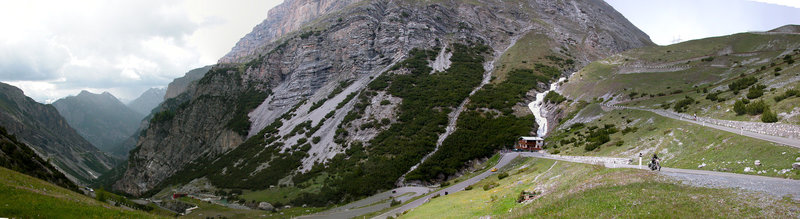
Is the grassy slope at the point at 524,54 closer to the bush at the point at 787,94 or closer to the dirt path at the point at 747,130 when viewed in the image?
the dirt path at the point at 747,130

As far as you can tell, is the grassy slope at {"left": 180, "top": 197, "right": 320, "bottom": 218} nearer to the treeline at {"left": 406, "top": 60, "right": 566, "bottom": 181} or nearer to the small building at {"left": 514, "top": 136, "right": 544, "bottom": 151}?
the treeline at {"left": 406, "top": 60, "right": 566, "bottom": 181}

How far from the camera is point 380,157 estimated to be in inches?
2931

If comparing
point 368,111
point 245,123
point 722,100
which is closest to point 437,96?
point 368,111

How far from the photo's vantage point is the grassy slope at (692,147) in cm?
2033

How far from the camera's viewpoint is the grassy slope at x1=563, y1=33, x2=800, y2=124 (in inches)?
1639

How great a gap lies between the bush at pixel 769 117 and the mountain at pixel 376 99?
4382 centimetres

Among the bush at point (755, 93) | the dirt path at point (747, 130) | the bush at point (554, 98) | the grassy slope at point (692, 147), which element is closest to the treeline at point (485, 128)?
the bush at point (554, 98)

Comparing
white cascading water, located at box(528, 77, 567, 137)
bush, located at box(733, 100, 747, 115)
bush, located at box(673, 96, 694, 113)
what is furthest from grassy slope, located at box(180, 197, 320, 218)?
bush, located at box(733, 100, 747, 115)

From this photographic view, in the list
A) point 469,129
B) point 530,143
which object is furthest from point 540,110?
point 530,143

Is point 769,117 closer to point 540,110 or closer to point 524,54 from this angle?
point 540,110

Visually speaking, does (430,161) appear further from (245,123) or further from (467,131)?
(245,123)

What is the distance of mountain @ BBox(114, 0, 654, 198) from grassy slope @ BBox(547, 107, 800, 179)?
3078cm

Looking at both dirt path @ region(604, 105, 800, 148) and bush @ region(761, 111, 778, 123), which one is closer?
dirt path @ region(604, 105, 800, 148)

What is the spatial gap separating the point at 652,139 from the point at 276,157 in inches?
3316
